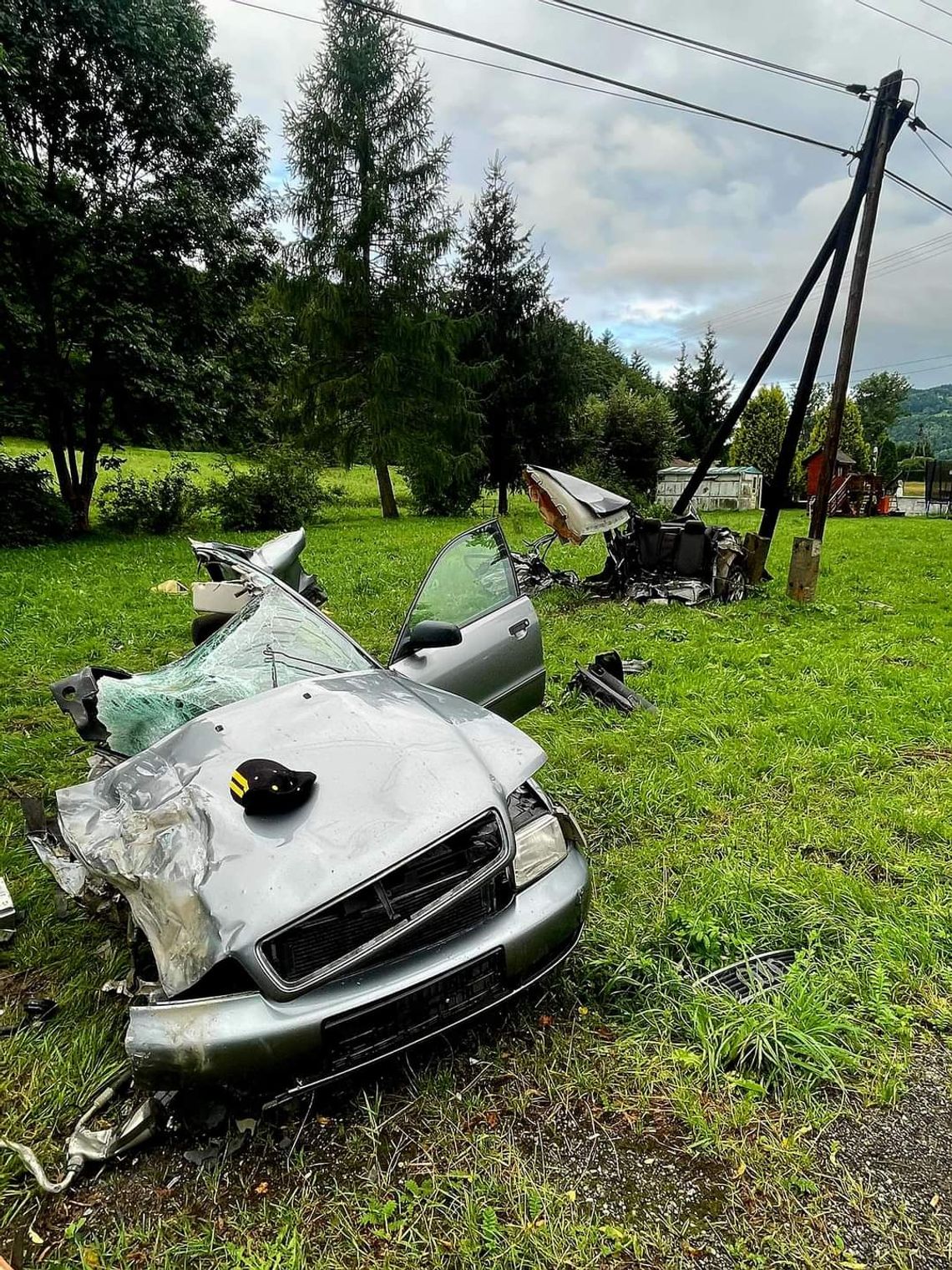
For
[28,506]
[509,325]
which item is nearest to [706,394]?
[509,325]

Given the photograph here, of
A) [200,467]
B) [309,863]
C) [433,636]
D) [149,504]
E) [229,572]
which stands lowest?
[149,504]

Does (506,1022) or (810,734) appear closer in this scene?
(506,1022)

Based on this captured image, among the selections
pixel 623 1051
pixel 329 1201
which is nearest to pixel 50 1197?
pixel 329 1201

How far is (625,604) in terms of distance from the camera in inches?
309

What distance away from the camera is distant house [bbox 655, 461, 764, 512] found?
27188 millimetres

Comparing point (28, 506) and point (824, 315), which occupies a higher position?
point (824, 315)

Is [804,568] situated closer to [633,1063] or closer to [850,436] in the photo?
[633,1063]

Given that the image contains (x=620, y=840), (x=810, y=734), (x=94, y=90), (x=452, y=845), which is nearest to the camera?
(x=452, y=845)

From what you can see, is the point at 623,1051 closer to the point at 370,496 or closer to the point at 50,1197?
the point at 50,1197

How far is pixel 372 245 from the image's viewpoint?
16.2 m

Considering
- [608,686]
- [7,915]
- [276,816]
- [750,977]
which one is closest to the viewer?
[276,816]

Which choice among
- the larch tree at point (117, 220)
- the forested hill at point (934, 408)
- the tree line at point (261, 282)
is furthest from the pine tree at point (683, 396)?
the forested hill at point (934, 408)

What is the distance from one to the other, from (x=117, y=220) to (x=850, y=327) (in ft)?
38.1

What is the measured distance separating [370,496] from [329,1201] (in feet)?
69.0
